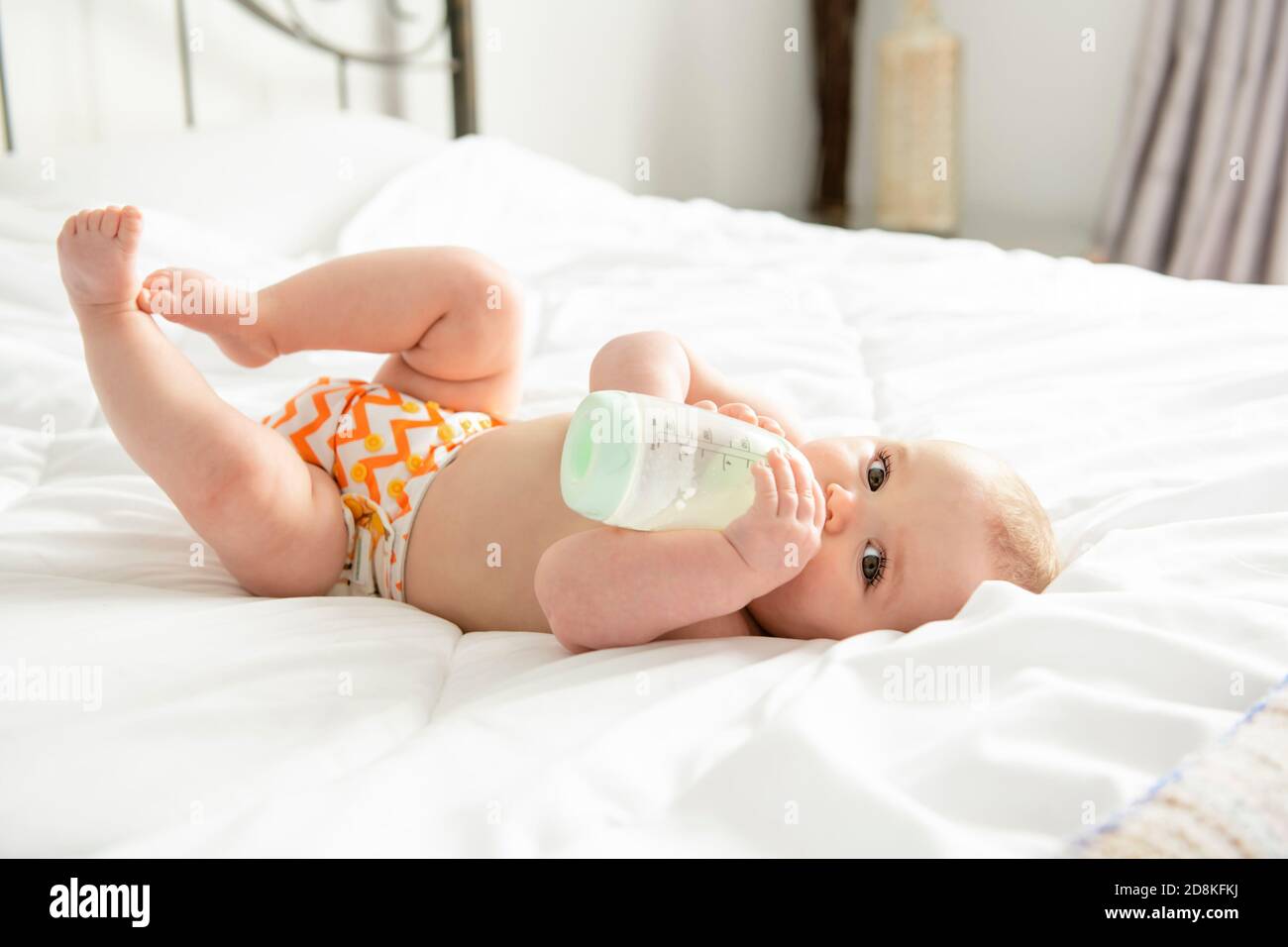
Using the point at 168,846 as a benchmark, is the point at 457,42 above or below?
above

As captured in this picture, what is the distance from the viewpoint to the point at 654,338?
1002mm

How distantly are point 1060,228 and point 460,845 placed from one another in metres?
3.33

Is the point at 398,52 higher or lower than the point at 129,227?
higher

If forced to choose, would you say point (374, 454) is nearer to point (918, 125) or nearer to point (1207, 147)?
point (1207, 147)

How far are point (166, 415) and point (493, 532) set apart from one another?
0.87 ft

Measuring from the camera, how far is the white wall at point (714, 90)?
2240 mm

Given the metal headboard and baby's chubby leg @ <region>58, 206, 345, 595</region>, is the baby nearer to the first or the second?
baby's chubby leg @ <region>58, 206, 345, 595</region>

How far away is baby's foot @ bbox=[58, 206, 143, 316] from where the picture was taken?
→ 0.83m

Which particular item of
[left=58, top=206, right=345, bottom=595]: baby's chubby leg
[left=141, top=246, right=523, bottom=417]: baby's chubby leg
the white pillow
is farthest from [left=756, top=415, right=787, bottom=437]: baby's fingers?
the white pillow

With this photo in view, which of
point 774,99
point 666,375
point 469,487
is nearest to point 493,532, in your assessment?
point 469,487

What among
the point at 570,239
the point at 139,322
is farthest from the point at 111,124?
the point at 139,322

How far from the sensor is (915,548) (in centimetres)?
86

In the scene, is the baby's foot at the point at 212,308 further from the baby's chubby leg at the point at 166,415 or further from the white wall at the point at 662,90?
the white wall at the point at 662,90
